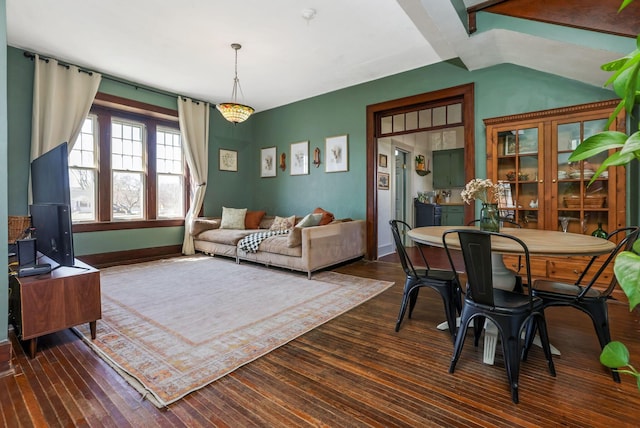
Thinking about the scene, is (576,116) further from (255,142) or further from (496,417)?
(255,142)

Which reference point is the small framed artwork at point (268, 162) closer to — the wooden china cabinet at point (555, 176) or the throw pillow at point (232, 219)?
the throw pillow at point (232, 219)

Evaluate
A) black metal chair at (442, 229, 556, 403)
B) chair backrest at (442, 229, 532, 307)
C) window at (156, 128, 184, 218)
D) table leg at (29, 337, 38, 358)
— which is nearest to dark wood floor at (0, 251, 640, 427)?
table leg at (29, 337, 38, 358)

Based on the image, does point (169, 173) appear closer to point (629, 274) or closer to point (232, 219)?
point (232, 219)

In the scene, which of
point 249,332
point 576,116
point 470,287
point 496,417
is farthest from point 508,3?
point 249,332

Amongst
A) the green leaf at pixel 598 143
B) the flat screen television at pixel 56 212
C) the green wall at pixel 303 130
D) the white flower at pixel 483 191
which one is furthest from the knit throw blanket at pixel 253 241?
the green leaf at pixel 598 143

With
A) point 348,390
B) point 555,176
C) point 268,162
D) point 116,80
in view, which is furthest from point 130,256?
point 555,176

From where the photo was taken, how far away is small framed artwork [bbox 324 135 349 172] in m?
5.39

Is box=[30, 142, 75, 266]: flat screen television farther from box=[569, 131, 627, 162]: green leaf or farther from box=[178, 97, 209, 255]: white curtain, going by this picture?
box=[178, 97, 209, 255]: white curtain

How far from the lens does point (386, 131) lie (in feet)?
17.0

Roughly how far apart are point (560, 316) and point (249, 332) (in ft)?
8.76

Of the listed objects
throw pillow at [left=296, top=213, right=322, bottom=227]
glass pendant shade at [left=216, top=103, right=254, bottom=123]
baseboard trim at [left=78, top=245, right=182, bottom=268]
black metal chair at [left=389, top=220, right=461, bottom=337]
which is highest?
glass pendant shade at [left=216, top=103, right=254, bottom=123]

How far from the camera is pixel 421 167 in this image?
7.12 m

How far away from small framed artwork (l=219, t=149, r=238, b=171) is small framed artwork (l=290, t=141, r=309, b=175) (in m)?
1.36

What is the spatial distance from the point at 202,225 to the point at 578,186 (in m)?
5.50
